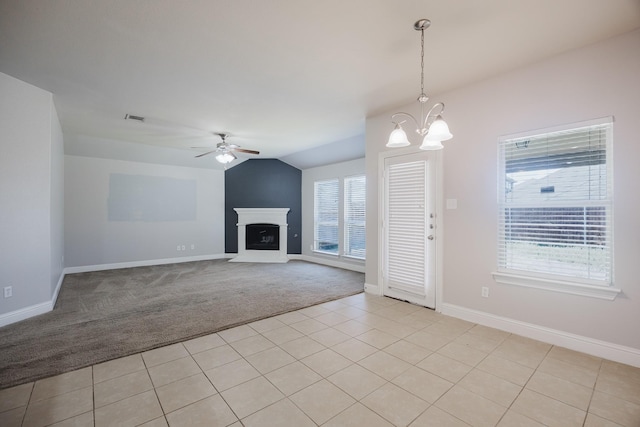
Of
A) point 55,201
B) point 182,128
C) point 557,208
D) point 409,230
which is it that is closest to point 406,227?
point 409,230

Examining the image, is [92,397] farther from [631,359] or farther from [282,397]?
[631,359]

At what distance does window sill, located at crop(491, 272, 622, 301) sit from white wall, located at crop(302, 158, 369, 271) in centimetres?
330

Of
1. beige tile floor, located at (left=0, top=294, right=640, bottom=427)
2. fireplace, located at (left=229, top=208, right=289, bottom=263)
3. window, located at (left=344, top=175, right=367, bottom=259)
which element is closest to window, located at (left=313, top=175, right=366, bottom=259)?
window, located at (left=344, top=175, right=367, bottom=259)

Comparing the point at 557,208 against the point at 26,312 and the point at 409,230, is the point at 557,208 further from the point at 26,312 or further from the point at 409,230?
the point at 26,312

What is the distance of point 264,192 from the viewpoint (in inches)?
303

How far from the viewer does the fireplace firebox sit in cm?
759

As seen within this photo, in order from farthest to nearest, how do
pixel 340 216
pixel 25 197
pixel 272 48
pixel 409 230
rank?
1. pixel 340 216
2. pixel 409 230
3. pixel 25 197
4. pixel 272 48

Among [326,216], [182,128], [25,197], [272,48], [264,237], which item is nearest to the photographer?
[272,48]

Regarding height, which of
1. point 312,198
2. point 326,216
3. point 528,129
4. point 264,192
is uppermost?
point 528,129

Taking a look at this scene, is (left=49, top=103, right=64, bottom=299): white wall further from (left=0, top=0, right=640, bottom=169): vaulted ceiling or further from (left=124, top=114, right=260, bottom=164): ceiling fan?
(left=124, top=114, right=260, bottom=164): ceiling fan

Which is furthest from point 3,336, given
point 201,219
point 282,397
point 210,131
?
point 201,219

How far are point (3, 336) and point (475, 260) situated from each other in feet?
16.9

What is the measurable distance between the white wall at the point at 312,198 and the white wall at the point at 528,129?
2.60 m

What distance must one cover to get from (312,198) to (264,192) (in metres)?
1.35
